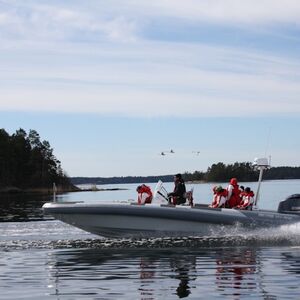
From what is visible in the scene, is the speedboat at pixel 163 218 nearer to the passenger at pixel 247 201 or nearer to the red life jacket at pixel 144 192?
the passenger at pixel 247 201

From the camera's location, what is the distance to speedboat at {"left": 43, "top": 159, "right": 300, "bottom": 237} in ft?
57.5

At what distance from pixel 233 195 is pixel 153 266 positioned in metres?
5.83

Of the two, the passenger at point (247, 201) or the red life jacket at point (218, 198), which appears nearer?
the passenger at point (247, 201)

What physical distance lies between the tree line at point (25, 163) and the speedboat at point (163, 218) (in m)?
83.6

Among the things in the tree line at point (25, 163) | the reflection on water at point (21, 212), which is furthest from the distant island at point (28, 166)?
the reflection on water at point (21, 212)

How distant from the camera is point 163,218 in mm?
17578

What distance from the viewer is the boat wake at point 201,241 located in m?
16.7

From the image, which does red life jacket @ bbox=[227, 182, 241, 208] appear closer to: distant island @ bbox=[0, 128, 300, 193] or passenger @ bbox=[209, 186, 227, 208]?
passenger @ bbox=[209, 186, 227, 208]

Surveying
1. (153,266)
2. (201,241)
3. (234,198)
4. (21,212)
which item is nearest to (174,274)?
(153,266)

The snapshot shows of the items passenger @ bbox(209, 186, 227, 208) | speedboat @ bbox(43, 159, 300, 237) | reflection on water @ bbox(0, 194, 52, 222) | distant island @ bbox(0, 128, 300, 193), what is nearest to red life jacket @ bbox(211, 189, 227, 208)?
passenger @ bbox(209, 186, 227, 208)

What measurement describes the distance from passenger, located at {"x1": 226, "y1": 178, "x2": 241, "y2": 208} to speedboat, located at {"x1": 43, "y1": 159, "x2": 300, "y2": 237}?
2.32 feet

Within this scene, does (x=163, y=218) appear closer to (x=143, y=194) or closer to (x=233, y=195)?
(x=143, y=194)

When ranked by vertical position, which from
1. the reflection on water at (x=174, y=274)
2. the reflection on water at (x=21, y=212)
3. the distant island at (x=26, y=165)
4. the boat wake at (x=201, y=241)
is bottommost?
the reflection on water at (x=174, y=274)

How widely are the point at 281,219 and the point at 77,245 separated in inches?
199
